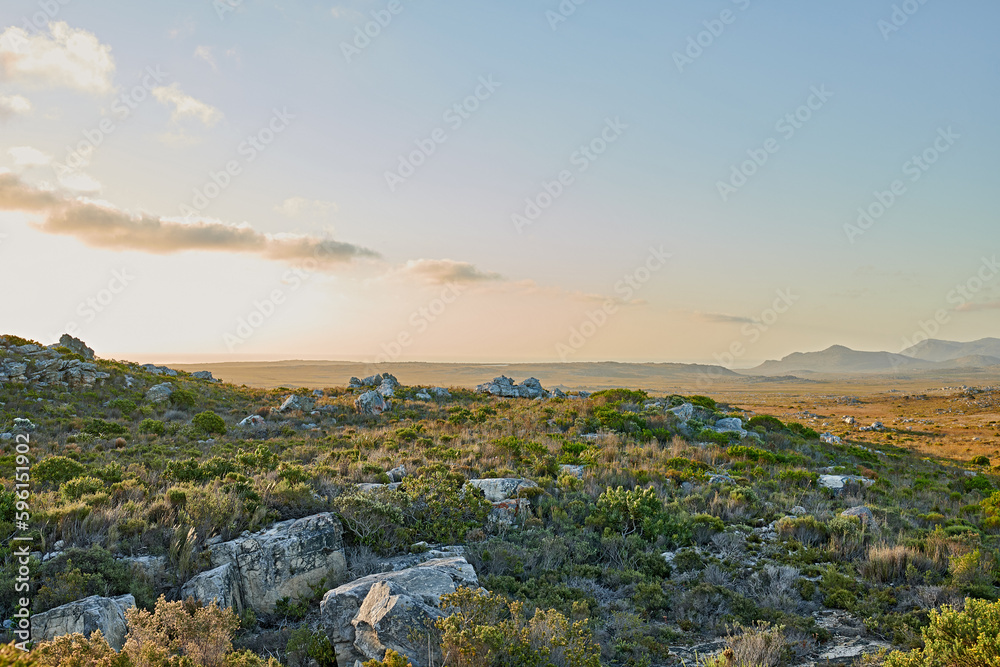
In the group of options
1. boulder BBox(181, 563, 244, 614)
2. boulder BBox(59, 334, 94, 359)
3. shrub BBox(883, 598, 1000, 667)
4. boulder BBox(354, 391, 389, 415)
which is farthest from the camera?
boulder BBox(59, 334, 94, 359)

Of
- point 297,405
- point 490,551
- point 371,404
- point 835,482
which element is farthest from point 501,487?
point 297,405

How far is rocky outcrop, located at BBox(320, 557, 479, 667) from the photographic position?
16.6 ft

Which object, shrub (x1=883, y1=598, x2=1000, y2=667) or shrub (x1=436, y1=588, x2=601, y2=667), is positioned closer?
shrub (x1=883, y1=598, x2=1000, y2=667)

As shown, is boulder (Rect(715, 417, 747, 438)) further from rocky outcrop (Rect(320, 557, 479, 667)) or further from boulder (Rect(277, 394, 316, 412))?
boulder (Rect(277, 394, 316, 412))

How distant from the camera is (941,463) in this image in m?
22.7

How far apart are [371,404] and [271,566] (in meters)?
21.0

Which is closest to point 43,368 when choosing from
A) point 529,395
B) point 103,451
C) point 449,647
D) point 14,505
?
point 103,451

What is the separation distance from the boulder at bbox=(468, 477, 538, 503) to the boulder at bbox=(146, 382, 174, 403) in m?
22.2

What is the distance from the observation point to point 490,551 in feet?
27.2


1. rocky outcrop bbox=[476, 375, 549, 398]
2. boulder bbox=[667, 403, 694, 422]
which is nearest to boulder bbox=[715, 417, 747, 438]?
boulder bbox=[667, 403, 694, 422]

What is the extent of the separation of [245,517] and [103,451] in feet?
33.6

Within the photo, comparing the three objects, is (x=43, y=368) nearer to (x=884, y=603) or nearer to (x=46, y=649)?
(x=46, y=649)

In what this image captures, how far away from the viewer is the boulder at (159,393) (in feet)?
83.9

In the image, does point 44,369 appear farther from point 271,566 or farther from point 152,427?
point 271,566
